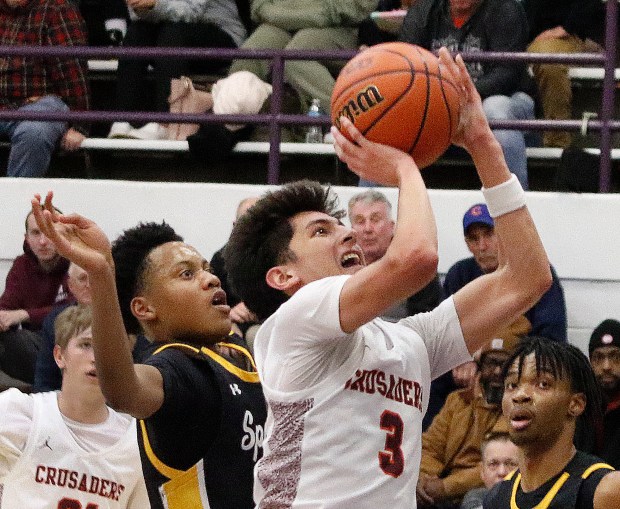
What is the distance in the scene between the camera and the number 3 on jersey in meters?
3.15

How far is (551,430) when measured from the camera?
173 inches

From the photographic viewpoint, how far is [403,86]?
3398 mm

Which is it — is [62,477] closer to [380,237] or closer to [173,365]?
[173,365]

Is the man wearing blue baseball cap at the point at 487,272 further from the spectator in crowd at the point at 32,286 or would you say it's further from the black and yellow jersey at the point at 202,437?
the black and yellow jersey at the point at 202,437

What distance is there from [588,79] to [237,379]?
5429 mm

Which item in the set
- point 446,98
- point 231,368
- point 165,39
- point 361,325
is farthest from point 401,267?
point 165,39

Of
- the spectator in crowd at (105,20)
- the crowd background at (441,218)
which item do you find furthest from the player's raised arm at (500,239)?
the spectator in crowd at (105,20)

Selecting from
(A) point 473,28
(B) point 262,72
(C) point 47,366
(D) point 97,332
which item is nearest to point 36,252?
(C) point 47,366

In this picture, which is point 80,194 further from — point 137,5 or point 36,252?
point 137,5

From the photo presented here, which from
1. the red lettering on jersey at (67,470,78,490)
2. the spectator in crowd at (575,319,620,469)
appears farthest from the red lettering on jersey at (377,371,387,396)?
the spectator in crowd at (575,319,620,469)

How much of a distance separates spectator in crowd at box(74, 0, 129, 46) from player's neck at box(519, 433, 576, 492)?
19.2 ft

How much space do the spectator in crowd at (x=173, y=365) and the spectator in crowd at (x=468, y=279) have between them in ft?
9.09

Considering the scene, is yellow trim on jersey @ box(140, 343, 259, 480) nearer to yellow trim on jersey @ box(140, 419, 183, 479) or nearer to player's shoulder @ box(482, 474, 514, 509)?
yellow trim on jersey @ box(140, 419, 183, 479)

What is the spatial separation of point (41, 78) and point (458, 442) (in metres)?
4.10
